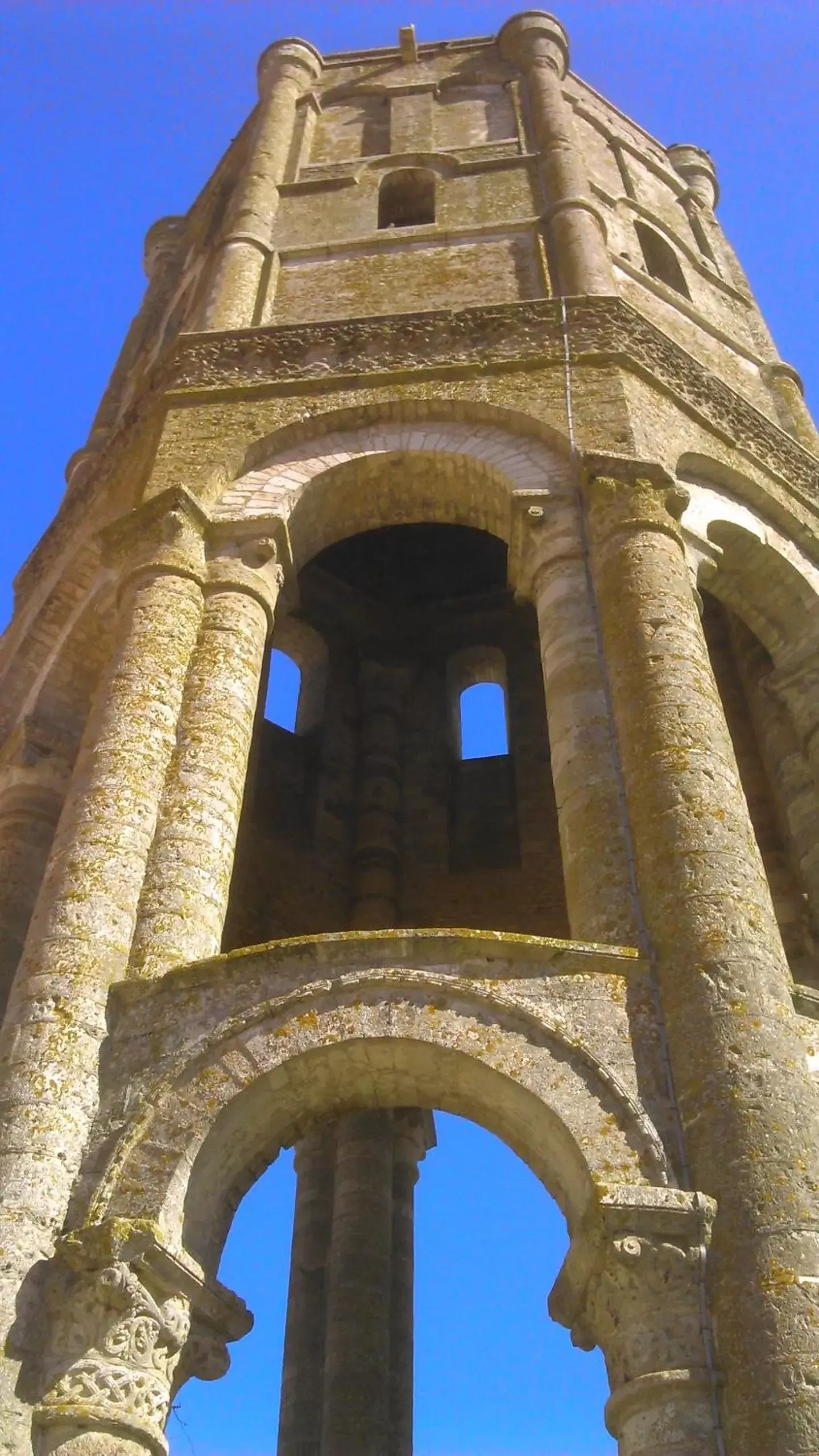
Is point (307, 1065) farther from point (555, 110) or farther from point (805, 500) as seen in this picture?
point (555, 110)

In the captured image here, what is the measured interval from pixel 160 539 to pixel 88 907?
10.5 ft

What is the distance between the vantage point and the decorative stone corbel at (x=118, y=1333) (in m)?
5.13

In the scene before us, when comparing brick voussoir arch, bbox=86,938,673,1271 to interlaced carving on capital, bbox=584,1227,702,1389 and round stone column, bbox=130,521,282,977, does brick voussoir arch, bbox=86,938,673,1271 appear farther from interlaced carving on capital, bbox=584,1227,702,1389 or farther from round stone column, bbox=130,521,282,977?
round stone column, bbox=130,521,282,977

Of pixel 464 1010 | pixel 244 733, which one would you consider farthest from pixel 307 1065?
pixel 244 733

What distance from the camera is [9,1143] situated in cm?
586

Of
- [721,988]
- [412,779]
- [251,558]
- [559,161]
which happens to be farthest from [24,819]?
[559,161]

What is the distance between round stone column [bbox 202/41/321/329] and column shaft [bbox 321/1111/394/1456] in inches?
293

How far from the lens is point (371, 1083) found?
643 cm

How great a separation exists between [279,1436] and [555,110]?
45.9ft

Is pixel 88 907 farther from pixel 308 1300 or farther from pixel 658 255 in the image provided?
pixel 658 255

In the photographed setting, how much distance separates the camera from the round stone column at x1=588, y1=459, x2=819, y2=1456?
5020 millimetres

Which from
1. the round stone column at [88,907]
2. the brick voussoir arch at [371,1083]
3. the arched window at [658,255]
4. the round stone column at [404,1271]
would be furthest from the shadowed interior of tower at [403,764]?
the brick voussoir arch at [371,1083]

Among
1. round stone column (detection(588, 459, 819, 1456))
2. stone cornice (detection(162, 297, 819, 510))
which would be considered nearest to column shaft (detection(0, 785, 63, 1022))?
stone cornice (detection(162, 297, 819, 510))

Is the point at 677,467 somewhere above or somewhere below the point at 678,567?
above
